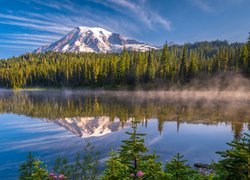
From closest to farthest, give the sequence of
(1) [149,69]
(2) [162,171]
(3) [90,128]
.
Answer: (2) [162,171] → (3) [90,128] → (1) [149,69]

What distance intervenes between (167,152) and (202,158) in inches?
103

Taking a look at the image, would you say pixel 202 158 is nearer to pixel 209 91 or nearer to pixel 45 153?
pixel 45 153

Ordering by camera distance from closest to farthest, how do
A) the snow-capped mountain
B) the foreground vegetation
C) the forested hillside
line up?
the foreground vegetation
the snow-capped mountain
the forested hillside

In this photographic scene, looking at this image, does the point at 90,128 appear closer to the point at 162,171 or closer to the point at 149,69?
the point at 162,171

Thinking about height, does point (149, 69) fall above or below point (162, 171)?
above

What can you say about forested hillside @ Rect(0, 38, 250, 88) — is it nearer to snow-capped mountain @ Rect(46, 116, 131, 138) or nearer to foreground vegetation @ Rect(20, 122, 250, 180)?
snow-capped mountain @ Rect(46, 116, 131, 138)

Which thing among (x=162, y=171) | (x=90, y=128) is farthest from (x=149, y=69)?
(x=162, y=171)

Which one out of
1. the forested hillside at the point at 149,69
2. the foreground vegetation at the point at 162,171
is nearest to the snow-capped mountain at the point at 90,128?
the foreground vegetation at the point at 162,171

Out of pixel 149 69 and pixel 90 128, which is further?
pixel 149 69

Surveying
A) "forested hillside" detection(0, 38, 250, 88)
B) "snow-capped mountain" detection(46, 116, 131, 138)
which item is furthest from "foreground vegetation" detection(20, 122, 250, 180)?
"forested hillside" detection(0, 38, 250, 88)

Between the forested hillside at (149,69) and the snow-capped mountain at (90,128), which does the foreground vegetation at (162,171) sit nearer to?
the snow-capped mountain at (90,128)

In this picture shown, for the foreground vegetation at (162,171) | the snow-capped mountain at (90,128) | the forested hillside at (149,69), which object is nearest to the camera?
the foreground vegetation at (162,171)

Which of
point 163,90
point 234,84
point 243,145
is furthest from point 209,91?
point 243,145

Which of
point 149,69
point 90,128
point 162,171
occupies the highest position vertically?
point 149,69
